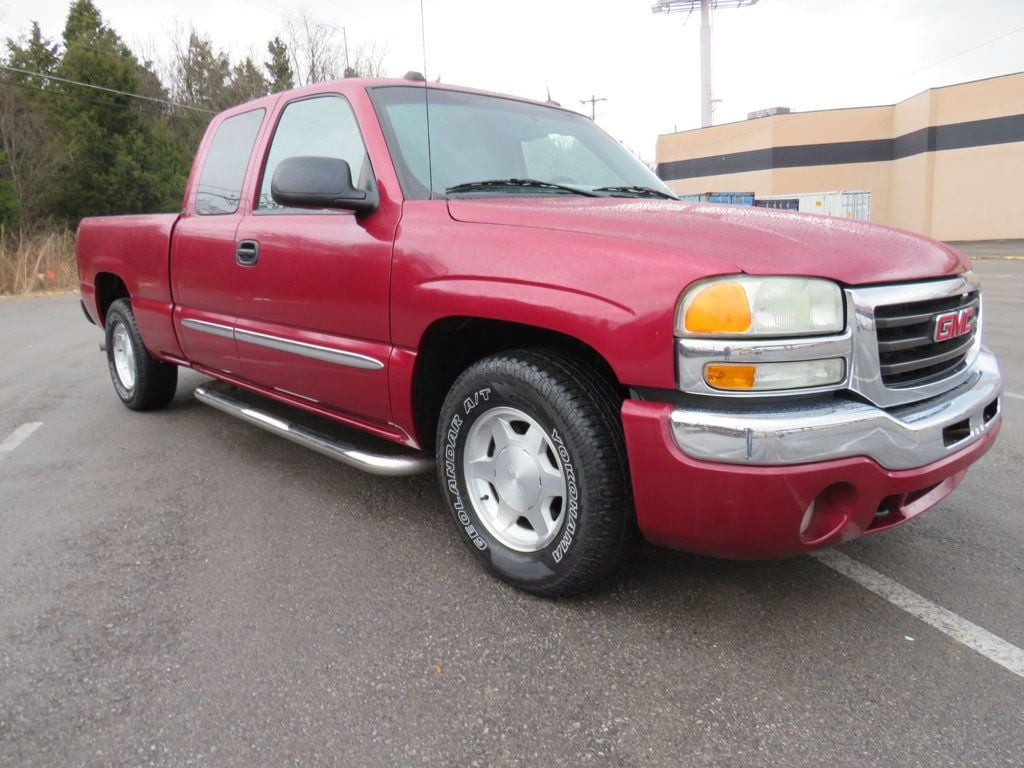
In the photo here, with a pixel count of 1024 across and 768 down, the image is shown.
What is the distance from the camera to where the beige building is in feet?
105

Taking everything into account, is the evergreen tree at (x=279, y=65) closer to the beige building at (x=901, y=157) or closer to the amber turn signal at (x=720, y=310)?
the beige building at (x=901, y=157)

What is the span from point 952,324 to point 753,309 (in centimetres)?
85

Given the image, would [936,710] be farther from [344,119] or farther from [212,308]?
[212,308]

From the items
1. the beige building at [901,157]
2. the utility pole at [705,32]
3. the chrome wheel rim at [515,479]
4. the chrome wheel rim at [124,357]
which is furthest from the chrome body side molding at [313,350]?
the utility pole at [705,32]

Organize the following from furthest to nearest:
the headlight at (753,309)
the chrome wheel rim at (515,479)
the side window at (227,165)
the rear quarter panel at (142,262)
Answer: the rear quarter panel at (142,262)
the side window at (227,165)
the chrome wheel rim at (515,479)
the headlight at (753,309)

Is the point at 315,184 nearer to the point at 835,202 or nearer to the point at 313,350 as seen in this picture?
the point at 313,350

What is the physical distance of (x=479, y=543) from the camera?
2732 mm

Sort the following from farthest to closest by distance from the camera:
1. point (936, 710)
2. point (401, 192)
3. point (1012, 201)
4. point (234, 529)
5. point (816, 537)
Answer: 1. point (1012, 201)
2. point (234, 529)
3. point (401, 192)
4. point (816, 537)
5. point (936, 710)

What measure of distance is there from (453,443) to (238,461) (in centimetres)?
201

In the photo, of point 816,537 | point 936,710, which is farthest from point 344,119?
point 936,710

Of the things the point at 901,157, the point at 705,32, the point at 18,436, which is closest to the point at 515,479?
the point at 18,436

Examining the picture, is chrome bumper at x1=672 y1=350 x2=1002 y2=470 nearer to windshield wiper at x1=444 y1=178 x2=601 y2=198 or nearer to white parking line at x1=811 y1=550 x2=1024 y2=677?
white parking line at x1=811 y1=550 x2=1024 y2=677

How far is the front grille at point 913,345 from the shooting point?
214 cm

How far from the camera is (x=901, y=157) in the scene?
37031mm
